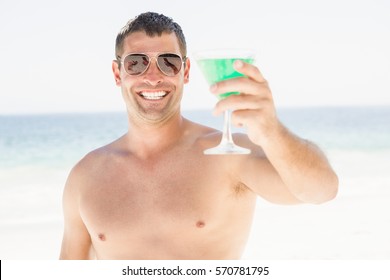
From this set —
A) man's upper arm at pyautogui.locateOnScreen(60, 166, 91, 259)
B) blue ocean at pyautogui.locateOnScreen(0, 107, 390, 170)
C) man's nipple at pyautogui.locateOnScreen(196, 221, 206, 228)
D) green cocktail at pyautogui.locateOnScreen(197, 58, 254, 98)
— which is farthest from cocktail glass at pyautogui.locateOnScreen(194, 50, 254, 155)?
blue ocean at pyautogui.locateOnScreen(0, 107, 390, 170)

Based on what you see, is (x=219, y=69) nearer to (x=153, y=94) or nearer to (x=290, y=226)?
(x=153, y=94)

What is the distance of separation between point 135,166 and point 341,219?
5.73 metres

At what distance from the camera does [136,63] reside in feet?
8.55

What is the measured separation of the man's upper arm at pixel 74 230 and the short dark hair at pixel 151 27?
686 millimetres

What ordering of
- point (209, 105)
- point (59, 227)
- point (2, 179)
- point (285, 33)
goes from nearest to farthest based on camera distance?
point (59, 227) < point (2, 179) < point (285, 33) < point (209, 105)

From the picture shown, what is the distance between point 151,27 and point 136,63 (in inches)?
7.4

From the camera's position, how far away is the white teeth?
2604 millimetres

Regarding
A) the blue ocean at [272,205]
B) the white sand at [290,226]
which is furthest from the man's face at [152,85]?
the white sand at [290,226]

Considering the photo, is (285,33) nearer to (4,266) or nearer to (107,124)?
(107,124)

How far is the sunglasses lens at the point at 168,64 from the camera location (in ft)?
8.46

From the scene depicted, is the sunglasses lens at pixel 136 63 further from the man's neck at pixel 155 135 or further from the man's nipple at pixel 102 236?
the man's nipple at pixel 102 236

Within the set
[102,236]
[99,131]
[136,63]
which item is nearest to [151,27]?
[136,63]

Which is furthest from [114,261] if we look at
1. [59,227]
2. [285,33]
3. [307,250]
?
[285,33]

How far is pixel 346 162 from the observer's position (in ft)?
42.0
